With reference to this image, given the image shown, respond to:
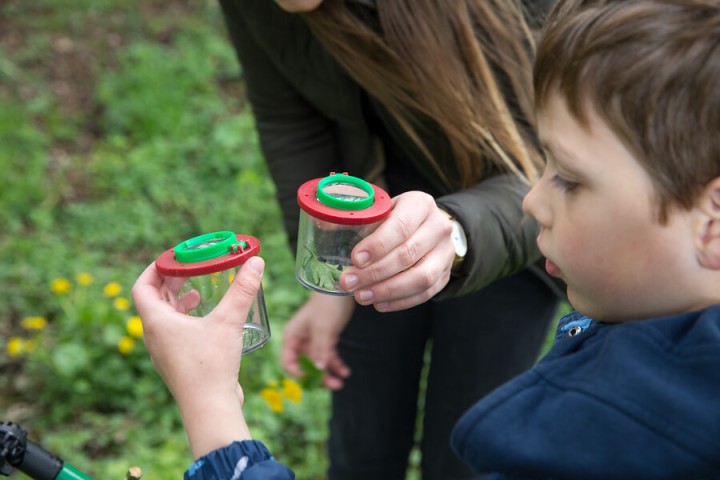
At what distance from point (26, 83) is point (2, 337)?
188 cm

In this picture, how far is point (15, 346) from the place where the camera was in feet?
8.96

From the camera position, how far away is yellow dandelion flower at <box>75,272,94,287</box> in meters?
2.91

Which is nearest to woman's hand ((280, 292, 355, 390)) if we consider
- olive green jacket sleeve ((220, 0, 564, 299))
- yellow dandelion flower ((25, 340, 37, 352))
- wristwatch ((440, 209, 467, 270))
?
olive green jacket sleeve ((220, 0, 564, 299))

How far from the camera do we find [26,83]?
4.40 metres

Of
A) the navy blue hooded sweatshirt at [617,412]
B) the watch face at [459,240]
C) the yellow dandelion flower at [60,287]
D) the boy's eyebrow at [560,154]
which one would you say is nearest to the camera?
the navy blue hooded sweatshirt at [617,412]

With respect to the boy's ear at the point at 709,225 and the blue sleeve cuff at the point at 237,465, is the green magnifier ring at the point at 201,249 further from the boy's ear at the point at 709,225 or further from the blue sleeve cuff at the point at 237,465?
the boy's ear at the point at 709,225

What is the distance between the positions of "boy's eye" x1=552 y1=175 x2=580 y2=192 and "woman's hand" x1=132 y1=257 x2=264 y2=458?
1.29ft

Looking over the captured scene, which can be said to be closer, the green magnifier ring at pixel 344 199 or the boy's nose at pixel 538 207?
the boy's nose at pixel 538 207

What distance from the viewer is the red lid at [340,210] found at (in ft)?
3.87

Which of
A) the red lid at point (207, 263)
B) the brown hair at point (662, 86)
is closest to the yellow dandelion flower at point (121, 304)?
the red lid at point (207, 263)

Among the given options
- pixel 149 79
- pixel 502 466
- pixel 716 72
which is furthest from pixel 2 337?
pixel 716 72

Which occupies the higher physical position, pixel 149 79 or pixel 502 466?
pixel 502 466

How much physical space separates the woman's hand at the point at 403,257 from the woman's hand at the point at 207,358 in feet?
0.63

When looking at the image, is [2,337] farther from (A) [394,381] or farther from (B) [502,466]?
(B) [502,466]
